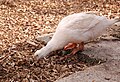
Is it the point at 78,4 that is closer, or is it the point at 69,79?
the point at 69,79

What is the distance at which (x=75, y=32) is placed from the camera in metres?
3.76

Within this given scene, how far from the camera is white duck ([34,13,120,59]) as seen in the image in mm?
3729

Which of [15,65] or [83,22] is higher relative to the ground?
[83,22]

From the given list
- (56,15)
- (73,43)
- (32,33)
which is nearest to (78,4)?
(56,15)

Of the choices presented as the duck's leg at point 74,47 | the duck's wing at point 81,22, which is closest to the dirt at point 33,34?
the duck's leg at point 74,47

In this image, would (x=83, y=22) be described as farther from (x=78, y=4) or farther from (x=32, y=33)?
(x=78, y=4)

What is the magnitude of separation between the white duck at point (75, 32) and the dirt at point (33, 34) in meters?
0.19

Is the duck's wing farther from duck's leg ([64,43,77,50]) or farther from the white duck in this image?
duck's leg ([64,43,77,50])

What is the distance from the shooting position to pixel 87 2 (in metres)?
6.79

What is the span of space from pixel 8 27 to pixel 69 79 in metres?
2.23

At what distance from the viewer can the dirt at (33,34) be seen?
3615mm

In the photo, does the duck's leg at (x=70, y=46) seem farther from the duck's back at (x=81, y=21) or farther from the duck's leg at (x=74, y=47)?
the duck's back at (x=81, y=21)

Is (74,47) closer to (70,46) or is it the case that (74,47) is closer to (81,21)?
(70,46)

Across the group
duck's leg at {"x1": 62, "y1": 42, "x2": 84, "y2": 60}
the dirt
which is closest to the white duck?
duck's leg at {"x1": 62, "y1": 42, "x2": 84, "y2": 60}
